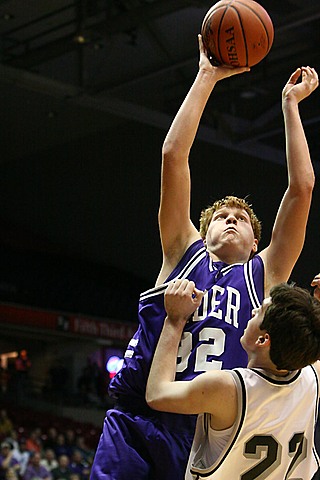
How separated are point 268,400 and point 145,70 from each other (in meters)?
11.1

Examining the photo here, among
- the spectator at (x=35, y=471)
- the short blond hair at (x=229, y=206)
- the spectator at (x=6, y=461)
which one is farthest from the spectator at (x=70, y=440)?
the short blond hair at (x=229, y=206)

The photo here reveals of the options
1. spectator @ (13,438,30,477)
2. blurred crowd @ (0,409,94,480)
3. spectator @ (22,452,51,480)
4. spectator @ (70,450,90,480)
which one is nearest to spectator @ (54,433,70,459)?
blurred crowd @ (0,409,94,480)

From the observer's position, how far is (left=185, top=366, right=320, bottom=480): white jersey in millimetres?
2736

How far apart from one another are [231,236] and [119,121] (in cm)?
1337

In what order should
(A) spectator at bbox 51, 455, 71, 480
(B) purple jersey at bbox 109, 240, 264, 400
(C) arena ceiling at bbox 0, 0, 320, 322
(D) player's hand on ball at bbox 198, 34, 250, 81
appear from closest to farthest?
(B) purple jersey at bbox 109, 240, 264, 400 → (D) player's hand on ball at bbox 198, 34, 250, 81 → (A) spectator at bbox 51, 455, 71, 480 → (C) arena ceiling at bbox 0, 0, 320, 322

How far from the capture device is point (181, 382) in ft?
9.21

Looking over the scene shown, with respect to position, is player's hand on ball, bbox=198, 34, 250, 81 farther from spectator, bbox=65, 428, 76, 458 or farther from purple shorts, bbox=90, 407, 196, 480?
spectator, bbox=65, 428, 76, 458

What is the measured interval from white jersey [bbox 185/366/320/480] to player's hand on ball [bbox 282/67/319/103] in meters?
1.06

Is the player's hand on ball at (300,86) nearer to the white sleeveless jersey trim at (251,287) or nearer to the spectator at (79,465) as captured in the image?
the white sleeveless jersey trim at (251,287)

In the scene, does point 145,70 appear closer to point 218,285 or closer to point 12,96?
point 12,96

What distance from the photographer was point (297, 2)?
11.9 metres

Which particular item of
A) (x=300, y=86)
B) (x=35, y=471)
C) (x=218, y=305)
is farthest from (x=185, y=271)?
(x=35, y=471)

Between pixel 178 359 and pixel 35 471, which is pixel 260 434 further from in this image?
pixel 35 471

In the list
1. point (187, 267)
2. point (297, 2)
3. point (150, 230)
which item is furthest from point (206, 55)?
point (150, 230)
